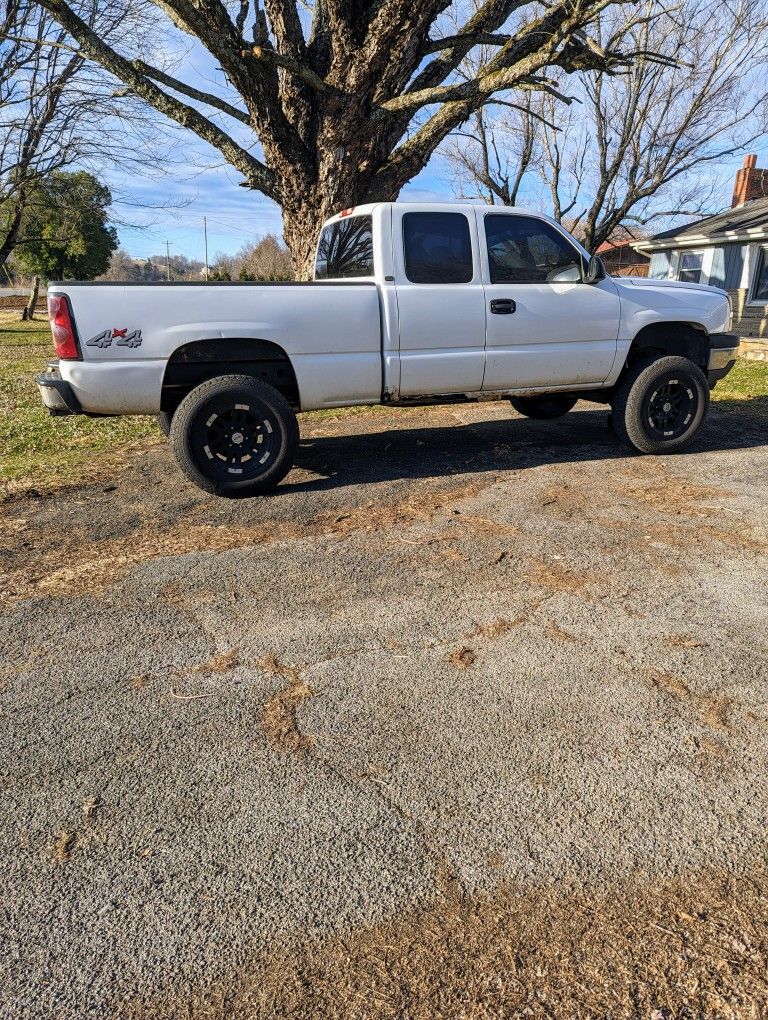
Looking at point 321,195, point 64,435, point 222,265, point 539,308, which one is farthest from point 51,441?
point 222,265

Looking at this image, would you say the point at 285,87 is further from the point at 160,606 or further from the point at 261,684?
the point at 261,684

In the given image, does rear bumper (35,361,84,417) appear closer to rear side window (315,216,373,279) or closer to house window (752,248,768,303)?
rear side window (315,216,373,279)

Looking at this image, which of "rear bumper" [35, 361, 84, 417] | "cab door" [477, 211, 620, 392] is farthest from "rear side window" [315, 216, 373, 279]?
"rear bumper" [35, 361, 84, 417]

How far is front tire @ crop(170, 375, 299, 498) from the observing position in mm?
5102

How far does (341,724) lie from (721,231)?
2004 cm

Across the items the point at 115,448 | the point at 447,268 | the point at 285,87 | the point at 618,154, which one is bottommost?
the point at 115,448

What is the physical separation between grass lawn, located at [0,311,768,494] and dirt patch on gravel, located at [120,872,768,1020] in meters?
4.92

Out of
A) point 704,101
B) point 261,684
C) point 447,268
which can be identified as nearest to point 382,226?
point 447,268

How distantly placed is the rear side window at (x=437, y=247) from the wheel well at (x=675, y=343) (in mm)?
1838

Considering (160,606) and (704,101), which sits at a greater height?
(704,101)

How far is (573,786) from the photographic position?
2279 mm

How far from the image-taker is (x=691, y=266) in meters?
20.2

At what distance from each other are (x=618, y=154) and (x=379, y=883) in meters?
25.0

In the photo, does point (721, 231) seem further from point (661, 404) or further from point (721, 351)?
point (661, 404)
